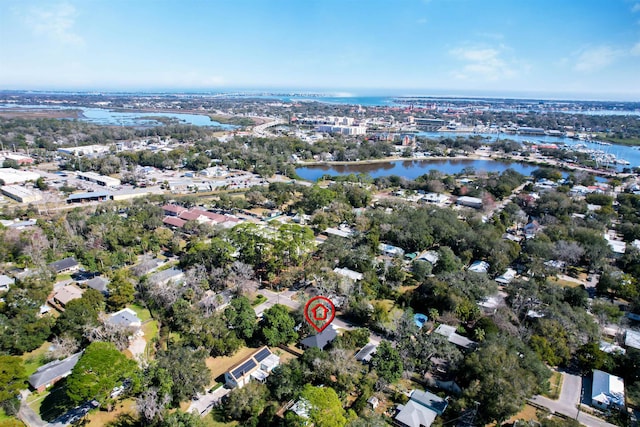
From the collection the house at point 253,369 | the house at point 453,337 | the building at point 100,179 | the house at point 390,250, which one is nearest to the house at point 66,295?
the house at point 253,369

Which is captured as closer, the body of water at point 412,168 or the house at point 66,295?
the house at point 66,295

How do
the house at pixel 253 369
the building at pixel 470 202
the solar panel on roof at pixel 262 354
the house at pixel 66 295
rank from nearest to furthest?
the house at pixel 253 369, the solar panel on roof at pixel 262 354, the house at pixel 66 295, the building at pixel 470 202

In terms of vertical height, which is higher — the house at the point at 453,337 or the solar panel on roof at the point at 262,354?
the house at the point at 453,337

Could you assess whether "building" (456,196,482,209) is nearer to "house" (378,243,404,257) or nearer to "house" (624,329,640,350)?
"house" (378,243,404,257)

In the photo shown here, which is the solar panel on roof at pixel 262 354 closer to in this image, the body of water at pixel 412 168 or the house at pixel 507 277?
the house at pixel 507 277

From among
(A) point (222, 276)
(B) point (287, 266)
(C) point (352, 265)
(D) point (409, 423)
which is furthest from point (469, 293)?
(A) point (222, 276)

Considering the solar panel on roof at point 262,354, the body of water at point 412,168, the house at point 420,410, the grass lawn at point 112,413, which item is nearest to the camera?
the house at point 420,410

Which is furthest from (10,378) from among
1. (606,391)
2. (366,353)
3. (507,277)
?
(507,277)
